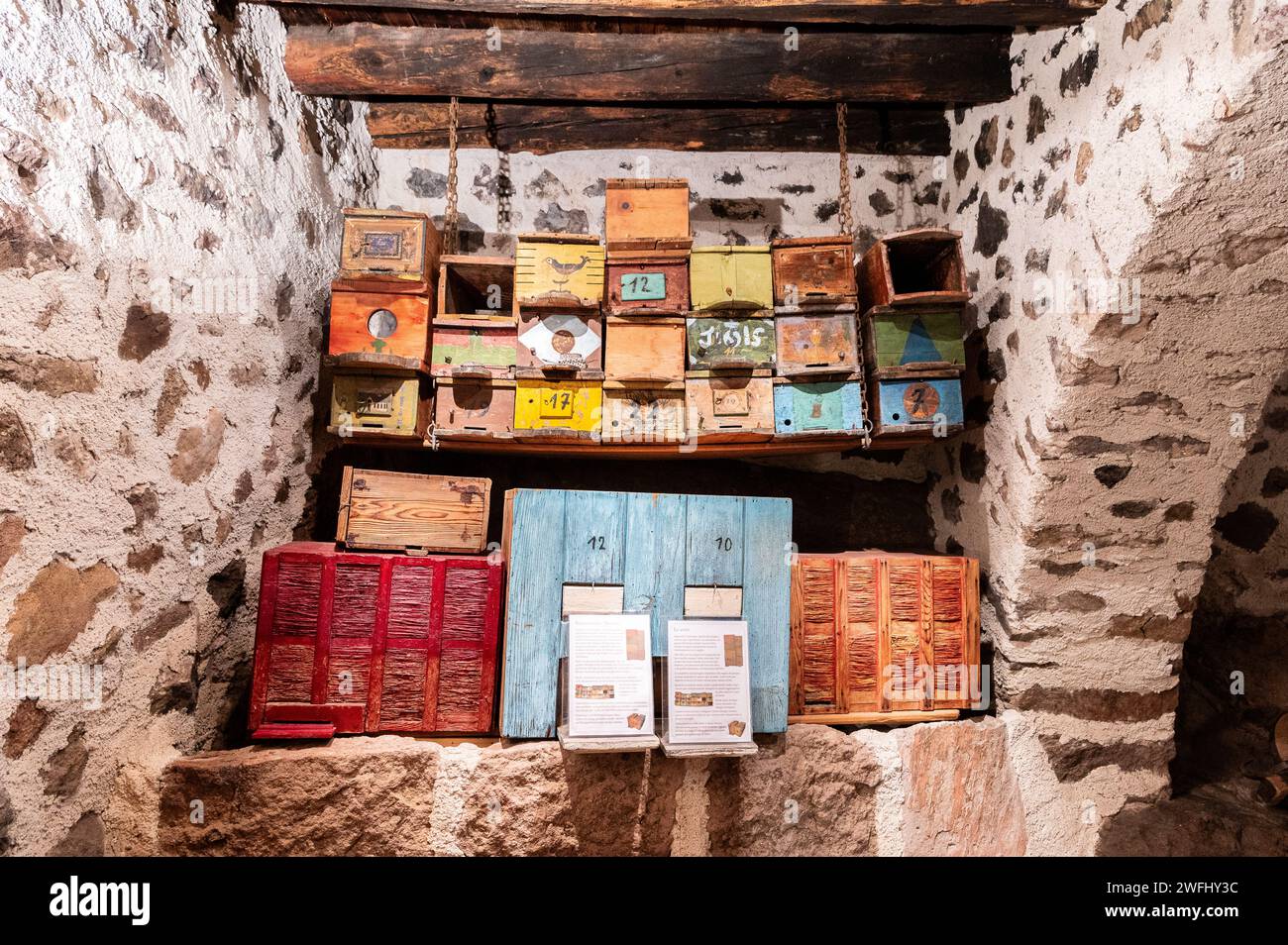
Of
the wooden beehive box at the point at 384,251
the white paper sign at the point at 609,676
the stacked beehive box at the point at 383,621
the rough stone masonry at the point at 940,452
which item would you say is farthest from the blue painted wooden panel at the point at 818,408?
the wooden beehive box at the point at 384,251

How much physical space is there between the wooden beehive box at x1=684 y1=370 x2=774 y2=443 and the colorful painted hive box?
0.42m

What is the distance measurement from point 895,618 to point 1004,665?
18.1 inches

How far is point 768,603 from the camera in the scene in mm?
2203

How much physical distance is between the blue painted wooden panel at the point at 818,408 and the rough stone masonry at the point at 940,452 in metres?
0.57

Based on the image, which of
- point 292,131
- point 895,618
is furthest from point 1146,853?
point 292,131

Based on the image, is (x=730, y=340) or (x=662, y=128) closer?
(x=730, y=340)

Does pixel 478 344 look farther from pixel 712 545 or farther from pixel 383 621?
pixel 712 545

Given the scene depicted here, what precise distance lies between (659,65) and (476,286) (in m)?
1.15

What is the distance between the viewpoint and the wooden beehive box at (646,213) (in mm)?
2404

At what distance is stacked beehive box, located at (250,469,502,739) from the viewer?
207 cm

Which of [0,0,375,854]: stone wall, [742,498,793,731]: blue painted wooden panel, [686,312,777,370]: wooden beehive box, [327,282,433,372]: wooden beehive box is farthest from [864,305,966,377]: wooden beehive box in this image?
[0,0,375,854]: stone wall

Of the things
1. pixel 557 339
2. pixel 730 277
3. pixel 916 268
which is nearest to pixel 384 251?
pixel 557 339

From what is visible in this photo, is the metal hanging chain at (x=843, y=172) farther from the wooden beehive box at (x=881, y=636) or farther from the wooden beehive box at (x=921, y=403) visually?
the wooden beehive box at (x=881, y=636)
